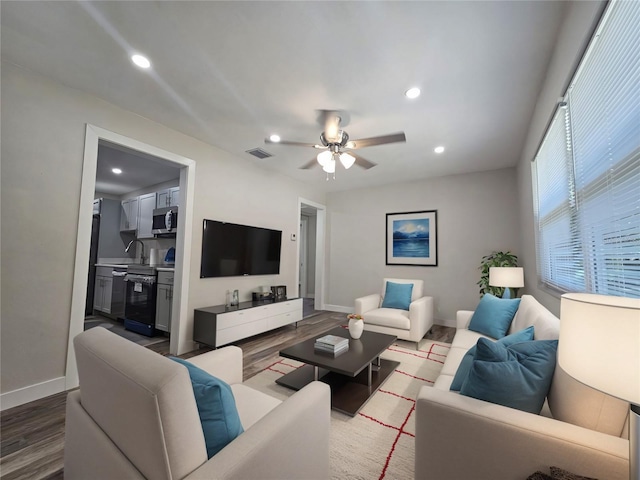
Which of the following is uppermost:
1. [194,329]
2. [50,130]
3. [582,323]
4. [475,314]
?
[50,130]

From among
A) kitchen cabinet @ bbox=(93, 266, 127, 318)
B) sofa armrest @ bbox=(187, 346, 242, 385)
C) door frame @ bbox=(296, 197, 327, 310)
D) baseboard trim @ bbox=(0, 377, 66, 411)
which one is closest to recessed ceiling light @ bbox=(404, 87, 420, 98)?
sofa armrest @ bbox=(187, 346, 242, 385)

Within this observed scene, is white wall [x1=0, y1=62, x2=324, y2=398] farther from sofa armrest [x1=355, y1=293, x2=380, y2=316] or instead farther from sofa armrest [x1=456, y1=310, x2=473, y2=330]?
sofa armrest [x1=456, y1=310, x2=473, y2=330]

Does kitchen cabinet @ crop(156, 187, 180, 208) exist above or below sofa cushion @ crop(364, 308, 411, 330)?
above

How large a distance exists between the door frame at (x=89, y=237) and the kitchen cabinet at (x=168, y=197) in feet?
4.10

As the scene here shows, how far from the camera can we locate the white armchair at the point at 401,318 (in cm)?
339

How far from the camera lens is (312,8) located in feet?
5.29

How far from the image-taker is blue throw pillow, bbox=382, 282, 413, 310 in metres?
3.91

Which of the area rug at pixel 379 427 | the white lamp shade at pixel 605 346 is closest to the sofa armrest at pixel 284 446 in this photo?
the area rug at pixel 379 427

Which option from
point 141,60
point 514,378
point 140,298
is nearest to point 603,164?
point 514,378

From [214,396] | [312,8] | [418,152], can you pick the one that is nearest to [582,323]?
[214,396]

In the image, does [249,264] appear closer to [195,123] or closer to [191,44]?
[195,123]

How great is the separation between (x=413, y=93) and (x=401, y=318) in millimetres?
2607

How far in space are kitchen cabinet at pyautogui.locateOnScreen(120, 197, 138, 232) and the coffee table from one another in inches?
175

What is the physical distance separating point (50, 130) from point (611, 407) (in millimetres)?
3977
